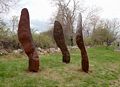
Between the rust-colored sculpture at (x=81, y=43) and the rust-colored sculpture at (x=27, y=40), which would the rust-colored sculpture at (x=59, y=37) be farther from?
the rust-colored sculpture at (x=27, y=40)

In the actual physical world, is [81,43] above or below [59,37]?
below

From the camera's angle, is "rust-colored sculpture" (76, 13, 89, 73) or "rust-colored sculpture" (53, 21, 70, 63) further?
"rust-colored sculpture" (53, 21, 70, 63)

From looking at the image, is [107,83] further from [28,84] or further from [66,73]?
[28,84]

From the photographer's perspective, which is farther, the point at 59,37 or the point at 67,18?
the point at 67,18

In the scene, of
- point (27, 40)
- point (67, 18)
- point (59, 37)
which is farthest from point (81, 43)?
point (67, 18)

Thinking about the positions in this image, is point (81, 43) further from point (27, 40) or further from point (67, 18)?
point (67, 18)

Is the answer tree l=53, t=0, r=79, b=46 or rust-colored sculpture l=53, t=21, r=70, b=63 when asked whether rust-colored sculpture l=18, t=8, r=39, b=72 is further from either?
tree l=53, t=0, r=79, b=46

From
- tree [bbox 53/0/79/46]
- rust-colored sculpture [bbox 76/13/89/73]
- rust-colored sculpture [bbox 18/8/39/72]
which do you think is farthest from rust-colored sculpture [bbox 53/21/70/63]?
tree [bbox 53/0/79/46]

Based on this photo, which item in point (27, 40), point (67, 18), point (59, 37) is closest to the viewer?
point (27, 40)

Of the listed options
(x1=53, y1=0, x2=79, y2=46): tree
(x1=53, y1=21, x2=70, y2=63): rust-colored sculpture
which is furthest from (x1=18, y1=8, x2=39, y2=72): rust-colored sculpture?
(x1=53, y1=0, x2=79, y2=46): tree

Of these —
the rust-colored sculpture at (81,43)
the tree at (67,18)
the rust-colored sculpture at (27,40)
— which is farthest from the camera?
the tree at (67,18)

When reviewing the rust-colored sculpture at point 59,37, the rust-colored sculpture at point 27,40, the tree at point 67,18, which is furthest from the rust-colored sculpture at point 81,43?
the tree at point 67,18

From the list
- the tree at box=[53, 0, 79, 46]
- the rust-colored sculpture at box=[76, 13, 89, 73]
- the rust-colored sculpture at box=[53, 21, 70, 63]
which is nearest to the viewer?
the rust-colored sculpture at box=[76, 13, 89, 73]

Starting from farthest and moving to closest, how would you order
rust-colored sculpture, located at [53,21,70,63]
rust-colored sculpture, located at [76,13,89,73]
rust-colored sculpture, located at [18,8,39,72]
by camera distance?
rust-colored sculpture, located at [53,21,70,63] < rust-colored sculpture, located at [76,13,89,73] < rust-colored sculpture, located at [18,8,39,72]
